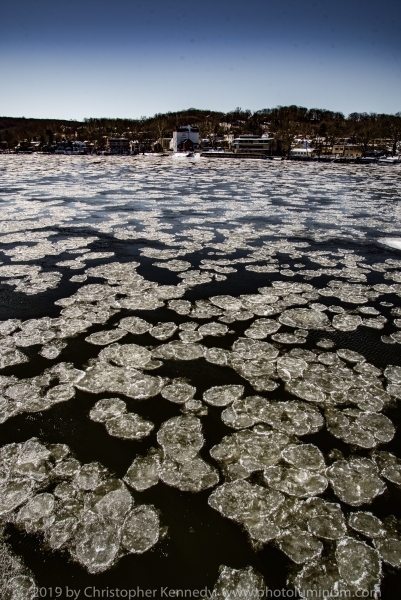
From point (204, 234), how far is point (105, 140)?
370 feet

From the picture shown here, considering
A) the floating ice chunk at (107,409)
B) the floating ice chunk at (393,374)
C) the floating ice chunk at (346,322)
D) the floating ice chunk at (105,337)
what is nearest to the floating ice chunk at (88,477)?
the floating ice chunk at (107,409)

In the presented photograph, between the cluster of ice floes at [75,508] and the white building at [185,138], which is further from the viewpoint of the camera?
the white building at [185,138]

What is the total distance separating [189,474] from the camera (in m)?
2.60

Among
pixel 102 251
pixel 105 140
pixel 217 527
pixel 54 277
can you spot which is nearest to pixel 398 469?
pixel 217 527

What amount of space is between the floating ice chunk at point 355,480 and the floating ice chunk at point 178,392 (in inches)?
53.5

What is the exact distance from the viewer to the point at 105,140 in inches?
4237

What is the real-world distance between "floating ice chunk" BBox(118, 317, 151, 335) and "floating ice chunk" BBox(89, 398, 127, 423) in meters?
1.23

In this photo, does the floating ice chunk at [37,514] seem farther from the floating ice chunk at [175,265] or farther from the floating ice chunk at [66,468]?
the floating ice chunk at [175,265]

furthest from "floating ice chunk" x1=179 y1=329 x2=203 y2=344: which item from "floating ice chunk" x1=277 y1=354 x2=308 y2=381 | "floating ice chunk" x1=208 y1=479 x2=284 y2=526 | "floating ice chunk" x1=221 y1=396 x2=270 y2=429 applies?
"floating ice chunk" x1=208 y1=479 x2=284 y2=526

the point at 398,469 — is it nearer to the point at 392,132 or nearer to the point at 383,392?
the point at 383,392

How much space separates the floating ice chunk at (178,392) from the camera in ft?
11.0

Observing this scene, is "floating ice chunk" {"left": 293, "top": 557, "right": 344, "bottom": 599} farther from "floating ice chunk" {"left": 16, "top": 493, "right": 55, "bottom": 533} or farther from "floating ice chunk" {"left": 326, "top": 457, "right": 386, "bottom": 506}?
"floating ice chunk" {"left": 16, "top": 493, "right": 55, "bottom": 533}

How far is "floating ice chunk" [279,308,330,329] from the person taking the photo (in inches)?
184

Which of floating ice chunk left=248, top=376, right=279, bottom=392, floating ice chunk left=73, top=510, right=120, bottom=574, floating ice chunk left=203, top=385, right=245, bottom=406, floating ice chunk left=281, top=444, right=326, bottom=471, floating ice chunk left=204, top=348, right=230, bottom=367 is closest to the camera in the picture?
floating ice chunk left=73, top=510, right=120, bottom=574
